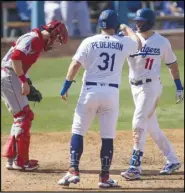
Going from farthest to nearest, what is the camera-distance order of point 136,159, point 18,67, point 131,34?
point 136,159
point 131,34
point 18,67

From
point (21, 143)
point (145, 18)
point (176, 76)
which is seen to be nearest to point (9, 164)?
point (21, 143)

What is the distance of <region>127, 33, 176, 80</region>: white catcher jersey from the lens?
28.0 feet

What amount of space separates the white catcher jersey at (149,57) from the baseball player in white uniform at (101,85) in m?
0.65

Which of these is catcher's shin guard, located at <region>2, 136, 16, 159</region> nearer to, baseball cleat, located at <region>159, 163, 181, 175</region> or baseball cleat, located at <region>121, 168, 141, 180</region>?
baseball cleat, located at <region>121, 168, 141, 180</region>

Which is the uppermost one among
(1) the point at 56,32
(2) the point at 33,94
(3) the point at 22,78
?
(1) the point at 56,32

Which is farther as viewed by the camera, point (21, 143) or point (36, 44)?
point (21, 143)

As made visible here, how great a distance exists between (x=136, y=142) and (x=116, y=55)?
1.26 metres

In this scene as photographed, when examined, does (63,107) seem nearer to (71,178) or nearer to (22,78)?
(22,78)

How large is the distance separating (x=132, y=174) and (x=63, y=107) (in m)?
4.97

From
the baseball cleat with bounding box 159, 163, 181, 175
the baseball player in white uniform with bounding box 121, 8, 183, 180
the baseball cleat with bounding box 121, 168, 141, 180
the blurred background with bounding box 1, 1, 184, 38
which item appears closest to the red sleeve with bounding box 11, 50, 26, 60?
the baseball player in white uniform with bounding box 121, 8, 183, 180

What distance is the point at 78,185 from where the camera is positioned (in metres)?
7.97

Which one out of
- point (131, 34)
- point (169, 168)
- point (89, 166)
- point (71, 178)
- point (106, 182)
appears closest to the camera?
point (71, 178)

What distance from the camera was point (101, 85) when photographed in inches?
305

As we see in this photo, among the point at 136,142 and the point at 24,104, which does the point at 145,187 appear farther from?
the point at 24,104
